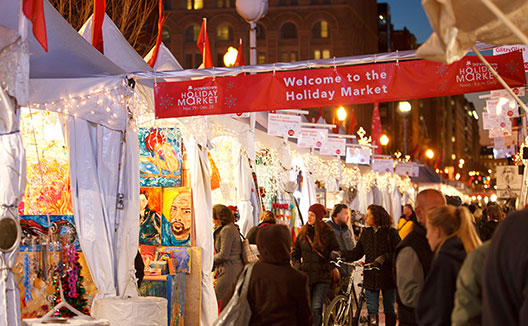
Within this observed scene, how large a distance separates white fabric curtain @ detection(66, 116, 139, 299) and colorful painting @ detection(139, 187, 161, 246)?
234 centimetres

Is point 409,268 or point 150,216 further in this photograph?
point 150,216

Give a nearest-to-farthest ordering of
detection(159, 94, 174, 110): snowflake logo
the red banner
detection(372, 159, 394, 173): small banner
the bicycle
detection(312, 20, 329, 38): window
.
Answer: the red banner
detection(159, 94, 174, 110): snowflake logo
the bicycle
detection(372, 159, 394, 173): small banner
detection(312, 20, 329, 38): window

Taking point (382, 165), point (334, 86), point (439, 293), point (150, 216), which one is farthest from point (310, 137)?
point (439, 293)

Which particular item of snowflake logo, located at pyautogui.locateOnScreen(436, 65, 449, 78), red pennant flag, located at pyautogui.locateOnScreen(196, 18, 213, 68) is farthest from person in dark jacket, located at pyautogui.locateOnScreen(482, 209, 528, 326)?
red pennant flag, located at pyautogui.locateOnScreen(196, 18, 213, 68)

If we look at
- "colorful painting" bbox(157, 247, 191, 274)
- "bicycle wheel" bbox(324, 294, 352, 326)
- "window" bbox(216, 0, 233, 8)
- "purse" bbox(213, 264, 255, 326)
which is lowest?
"bicycle wheel" bbox(324, 294, 352, 326)

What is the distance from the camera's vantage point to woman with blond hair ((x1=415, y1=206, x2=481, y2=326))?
4449 millimetres

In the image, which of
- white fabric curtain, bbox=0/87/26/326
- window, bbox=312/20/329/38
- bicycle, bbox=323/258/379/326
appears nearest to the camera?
white fabric curtain, bbox=0/87/26/326

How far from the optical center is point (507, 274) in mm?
3395

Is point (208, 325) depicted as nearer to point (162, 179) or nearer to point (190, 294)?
point (190, 294)

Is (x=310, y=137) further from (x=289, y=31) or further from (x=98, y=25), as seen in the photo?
(x=289, y=31)

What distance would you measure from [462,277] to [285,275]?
2.21 m

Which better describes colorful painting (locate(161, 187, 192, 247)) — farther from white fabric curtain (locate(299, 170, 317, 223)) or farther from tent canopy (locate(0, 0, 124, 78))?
white fabric curtain (locate(299, 170, 317, 223))

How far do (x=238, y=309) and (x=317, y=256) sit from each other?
204 inches

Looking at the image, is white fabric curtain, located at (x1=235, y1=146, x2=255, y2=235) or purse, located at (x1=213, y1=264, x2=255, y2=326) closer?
purse, located at (x1=213, y1=264, x2=255, y2=326)
